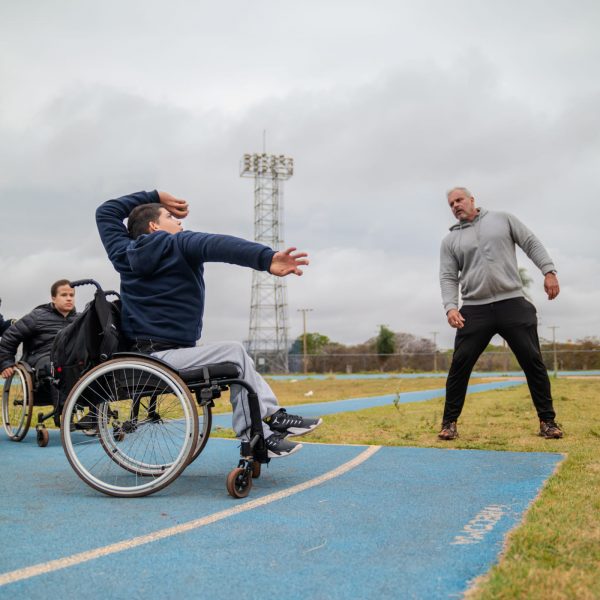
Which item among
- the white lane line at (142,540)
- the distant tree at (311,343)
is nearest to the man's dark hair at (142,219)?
the white lane line at (142,540)

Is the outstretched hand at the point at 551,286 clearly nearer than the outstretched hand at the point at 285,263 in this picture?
No

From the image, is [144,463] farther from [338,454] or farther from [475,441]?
[475,441]

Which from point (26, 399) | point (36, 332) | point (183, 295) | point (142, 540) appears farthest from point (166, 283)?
point (36, 332)

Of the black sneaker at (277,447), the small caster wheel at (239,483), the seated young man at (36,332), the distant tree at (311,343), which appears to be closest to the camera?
the small caster wheel at (239,483)

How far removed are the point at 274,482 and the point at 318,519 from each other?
100 centimetres

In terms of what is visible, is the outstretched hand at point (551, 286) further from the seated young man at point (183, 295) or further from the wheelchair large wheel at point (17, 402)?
the wheelchair large wheel at point (17, 402)

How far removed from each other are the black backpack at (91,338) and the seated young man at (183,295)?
0.13 metres

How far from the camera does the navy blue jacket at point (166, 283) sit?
3.59m

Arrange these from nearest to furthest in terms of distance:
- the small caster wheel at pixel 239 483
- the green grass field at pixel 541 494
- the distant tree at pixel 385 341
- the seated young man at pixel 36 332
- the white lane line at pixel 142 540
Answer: the green grass field at pixel 541 494
the white lane line at pixel 142 540
the small caster wheel at pixel 239 483
the seated young man at pixel 36 332
the distant tree at pixel 385 341

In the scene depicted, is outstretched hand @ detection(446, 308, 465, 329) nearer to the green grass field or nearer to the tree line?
the green grass field

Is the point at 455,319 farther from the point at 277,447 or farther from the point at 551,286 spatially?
the point at 277,447

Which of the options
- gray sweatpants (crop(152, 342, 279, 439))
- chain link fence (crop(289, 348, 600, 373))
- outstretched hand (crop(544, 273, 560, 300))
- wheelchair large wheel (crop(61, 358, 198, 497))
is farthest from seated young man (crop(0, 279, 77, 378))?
chain link fence (crop(289, 348, 600, 373))

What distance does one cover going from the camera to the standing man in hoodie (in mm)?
Result: 5359

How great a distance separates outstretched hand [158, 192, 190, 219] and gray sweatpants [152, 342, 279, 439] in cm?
117
